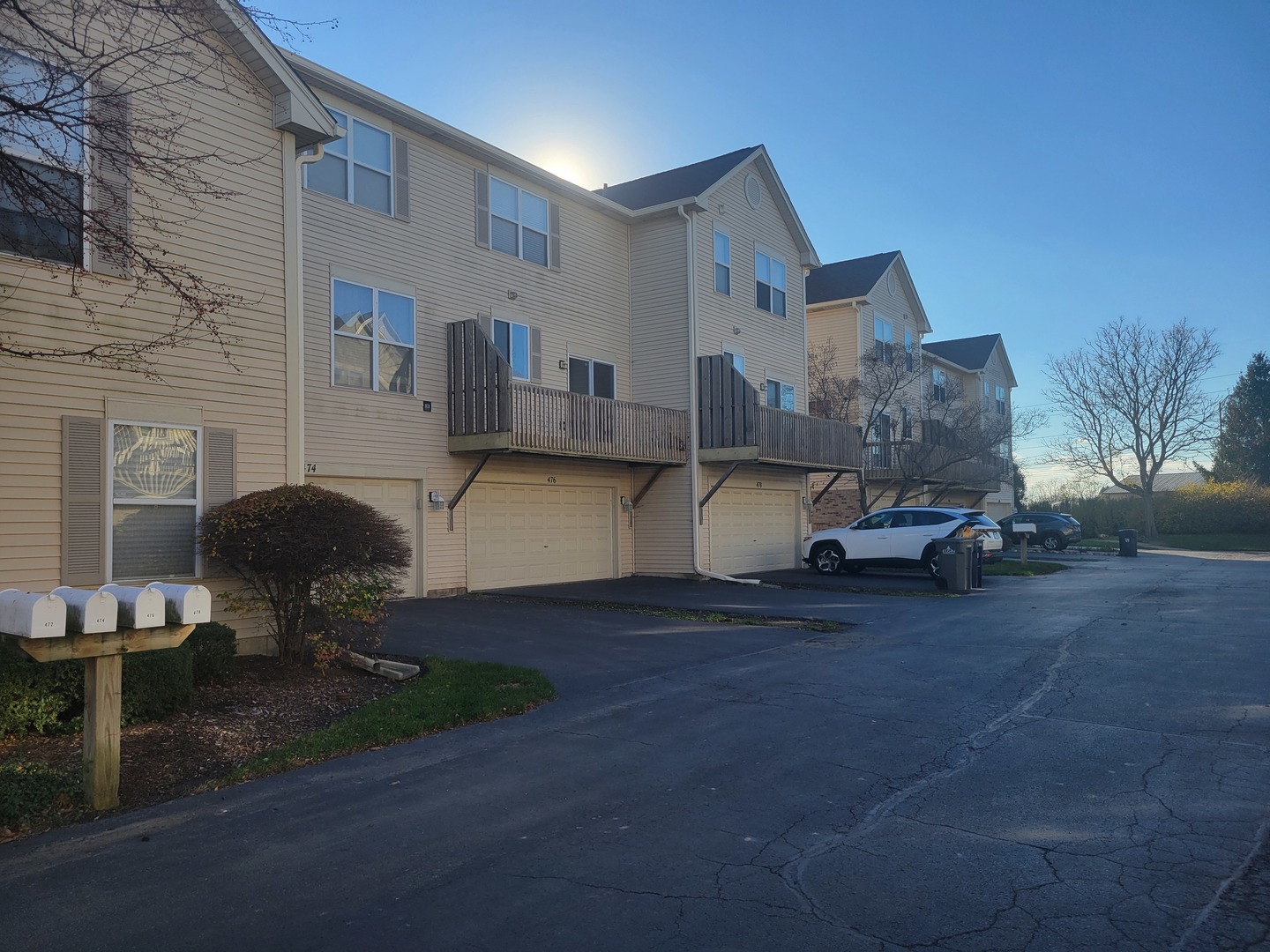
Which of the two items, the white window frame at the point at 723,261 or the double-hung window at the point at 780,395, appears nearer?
the white window frame at the point at 723,261

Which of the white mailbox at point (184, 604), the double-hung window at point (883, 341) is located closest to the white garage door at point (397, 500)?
the white mailbox at point (184, 604)

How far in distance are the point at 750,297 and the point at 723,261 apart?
57.0 inches

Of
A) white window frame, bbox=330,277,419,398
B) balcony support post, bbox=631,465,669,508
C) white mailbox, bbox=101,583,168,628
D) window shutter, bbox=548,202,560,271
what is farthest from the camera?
balcony support post, bbox=631,465,669,508

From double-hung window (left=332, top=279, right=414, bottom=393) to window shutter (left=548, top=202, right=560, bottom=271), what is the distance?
398cm

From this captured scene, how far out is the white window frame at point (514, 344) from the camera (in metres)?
18.1

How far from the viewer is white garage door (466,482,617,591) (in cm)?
1766

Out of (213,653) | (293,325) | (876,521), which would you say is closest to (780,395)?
(876,521)

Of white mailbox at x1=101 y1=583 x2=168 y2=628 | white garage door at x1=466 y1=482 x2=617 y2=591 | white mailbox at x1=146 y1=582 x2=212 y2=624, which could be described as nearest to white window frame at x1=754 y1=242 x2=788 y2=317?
white garage door at x1=466 y1=482 x2=617 y2=591

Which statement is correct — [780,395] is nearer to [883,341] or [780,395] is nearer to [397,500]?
[883,341]

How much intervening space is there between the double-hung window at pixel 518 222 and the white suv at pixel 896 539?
31.0 ft

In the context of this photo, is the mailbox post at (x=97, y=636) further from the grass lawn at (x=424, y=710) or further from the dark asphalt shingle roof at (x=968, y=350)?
the dark asphalt shingle roof at (x=968, y=350)

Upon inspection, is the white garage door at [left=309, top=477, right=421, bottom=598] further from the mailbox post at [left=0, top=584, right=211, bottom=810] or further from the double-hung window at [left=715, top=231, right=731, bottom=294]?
the double-hung window at [left=715, top=231, right=731, bottom=294]

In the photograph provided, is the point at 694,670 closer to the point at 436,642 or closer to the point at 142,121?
the point at 436,642

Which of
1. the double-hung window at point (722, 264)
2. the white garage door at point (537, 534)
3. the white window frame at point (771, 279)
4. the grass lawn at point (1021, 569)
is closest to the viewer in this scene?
the white garage door at point (537, 534)
